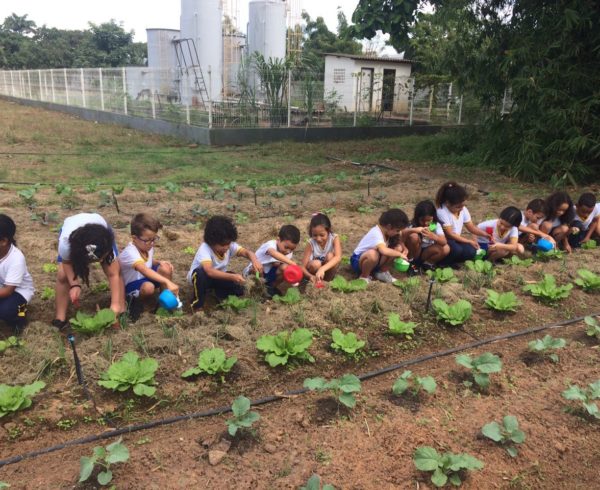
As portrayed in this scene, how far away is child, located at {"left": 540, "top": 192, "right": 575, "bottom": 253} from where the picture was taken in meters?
5.35

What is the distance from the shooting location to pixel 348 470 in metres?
2.21

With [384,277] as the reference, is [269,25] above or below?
above

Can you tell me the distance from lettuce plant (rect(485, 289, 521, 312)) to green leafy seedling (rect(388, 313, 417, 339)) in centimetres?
77

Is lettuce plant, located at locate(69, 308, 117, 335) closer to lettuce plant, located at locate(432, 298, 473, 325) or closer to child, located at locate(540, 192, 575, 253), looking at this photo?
lettuce plant, located at locate(432, 298, 473, 325)

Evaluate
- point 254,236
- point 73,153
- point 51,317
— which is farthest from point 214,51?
point 51,317

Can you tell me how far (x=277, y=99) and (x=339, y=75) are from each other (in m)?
5.30

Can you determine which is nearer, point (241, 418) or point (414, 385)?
point (241, 418)

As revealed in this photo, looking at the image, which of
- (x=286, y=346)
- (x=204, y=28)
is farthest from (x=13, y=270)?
(x=204, y=28)

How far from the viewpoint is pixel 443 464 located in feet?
7.08

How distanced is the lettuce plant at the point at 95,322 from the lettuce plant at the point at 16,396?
0.74 meters

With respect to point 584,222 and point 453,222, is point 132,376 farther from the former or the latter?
point 584,222

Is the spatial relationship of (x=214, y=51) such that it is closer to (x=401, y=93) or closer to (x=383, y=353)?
(x=401, y=93)

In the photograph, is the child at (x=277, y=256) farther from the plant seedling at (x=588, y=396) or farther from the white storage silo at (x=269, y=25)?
the white storage silo at (x=269, y=25)

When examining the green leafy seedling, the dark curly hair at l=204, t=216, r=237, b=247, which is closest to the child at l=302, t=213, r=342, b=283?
the dark curly hair at l=204, t=216, r=237, b=247
